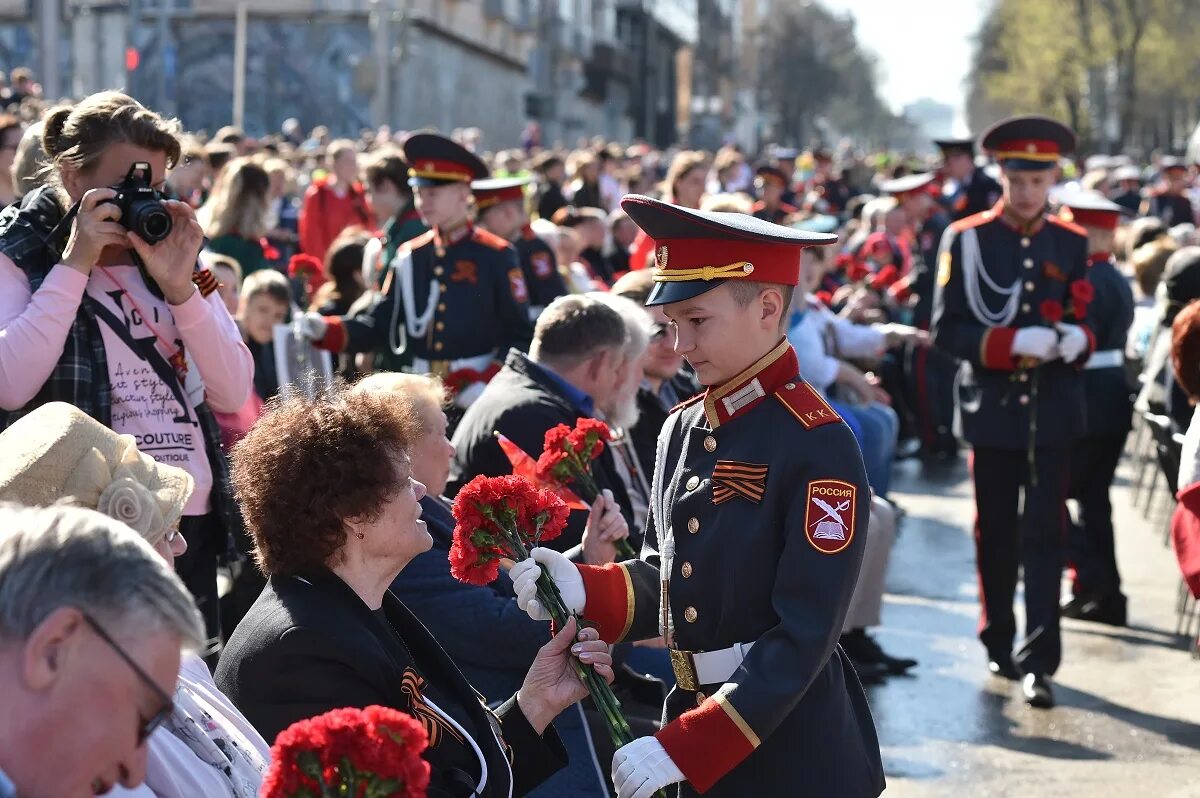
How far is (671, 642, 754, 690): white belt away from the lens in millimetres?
3461

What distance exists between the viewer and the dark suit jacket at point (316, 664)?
10.8 feet

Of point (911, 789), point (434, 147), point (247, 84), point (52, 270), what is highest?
Result: point (247, 84)

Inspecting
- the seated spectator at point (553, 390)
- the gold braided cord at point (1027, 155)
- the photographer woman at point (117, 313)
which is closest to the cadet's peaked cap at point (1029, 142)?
the gold braided cord at point (1027, 155)

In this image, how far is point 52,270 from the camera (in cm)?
429

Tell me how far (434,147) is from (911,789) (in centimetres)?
377

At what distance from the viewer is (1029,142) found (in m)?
7.08

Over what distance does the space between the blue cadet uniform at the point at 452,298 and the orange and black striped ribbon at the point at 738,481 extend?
4.38 m

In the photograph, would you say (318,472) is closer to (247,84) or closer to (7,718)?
(7,718)

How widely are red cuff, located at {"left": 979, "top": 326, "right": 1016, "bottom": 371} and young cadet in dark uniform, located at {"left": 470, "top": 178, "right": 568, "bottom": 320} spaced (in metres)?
3.30

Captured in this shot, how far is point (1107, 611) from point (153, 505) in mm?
6223

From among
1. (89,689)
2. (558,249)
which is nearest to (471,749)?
(89,689)

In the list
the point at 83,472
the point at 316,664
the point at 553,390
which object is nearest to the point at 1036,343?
the point at 553,390

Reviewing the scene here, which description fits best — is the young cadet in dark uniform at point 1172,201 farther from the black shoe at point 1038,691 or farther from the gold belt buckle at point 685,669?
the gold belt buckle at point 685,669

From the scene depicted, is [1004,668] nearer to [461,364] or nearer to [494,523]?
[461,364]
